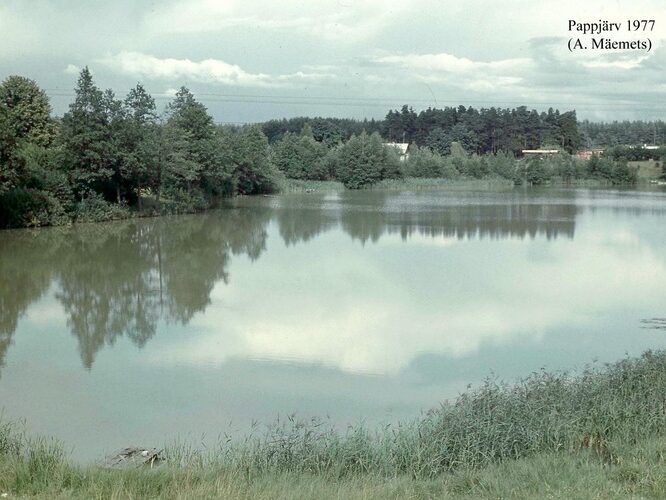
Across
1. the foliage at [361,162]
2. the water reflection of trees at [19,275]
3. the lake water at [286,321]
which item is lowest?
the lake water at [286,321]

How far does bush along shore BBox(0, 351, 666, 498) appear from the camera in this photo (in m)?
4.36

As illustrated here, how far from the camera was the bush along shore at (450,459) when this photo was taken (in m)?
4.36

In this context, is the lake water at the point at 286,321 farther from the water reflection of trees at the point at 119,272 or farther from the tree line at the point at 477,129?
the tree line at the point at 477,129

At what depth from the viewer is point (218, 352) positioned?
10305mm

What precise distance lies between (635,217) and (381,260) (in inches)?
680

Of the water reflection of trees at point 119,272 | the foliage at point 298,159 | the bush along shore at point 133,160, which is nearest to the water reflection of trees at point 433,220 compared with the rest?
the water reflection of trees at point 119,272

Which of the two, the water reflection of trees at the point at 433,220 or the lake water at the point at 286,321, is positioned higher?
the water reflection of trees at the point at 433,220

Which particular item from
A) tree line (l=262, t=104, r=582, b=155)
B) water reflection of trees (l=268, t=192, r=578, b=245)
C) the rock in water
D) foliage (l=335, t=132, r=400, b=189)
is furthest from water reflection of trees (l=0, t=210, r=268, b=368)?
tree line (l=262, t=104, r=582, b=155)

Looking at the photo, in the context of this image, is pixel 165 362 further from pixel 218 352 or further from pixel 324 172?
pixel 324 172

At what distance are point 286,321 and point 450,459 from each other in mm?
7039

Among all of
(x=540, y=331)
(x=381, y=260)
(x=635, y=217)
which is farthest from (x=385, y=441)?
(x=635, y=217)

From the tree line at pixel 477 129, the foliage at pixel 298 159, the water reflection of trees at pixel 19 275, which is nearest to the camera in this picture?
the water reflection of trees at pixel 19 275

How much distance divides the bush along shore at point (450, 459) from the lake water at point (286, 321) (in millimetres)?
1146

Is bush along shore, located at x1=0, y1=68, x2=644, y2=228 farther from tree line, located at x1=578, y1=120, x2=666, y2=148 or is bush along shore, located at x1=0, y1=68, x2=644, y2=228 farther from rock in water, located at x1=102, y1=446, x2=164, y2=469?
tree line, located at x1=578, y1=120, x2=666, y2=148
